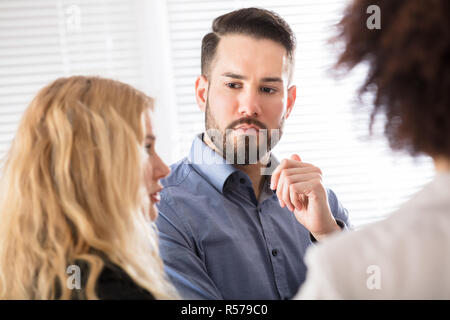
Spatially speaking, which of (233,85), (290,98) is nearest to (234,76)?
(233,85)

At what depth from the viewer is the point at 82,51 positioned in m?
2.26

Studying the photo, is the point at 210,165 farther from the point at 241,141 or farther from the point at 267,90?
the point at 267,90

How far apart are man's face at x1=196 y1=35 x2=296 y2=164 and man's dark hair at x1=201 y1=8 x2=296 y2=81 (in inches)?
0.9

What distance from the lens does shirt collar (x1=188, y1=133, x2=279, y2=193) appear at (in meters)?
1.59

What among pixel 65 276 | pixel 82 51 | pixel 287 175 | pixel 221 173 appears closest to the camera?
pixel 65 276

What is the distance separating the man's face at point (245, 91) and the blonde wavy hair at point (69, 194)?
655 millimetres

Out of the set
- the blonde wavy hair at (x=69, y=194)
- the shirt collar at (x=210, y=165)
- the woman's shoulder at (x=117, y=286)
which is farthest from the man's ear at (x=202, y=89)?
the woman's shoulder at (x=117, y=286)

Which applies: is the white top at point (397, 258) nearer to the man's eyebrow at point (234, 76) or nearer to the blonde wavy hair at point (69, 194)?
the blonde wavy hair at point (69, 194)

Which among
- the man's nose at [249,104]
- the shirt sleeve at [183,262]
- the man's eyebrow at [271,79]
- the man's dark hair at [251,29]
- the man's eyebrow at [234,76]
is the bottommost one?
the shirt sleeve at [183,262]

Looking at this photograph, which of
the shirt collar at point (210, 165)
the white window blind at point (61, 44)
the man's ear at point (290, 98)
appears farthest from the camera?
the white window blind at point (61, 44)

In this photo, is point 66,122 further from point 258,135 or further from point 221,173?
point 258,135

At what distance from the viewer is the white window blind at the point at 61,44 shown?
2.26 meters

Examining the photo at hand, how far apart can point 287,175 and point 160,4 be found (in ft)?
4.09

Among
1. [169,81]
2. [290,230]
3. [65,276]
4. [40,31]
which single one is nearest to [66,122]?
[65,276]
